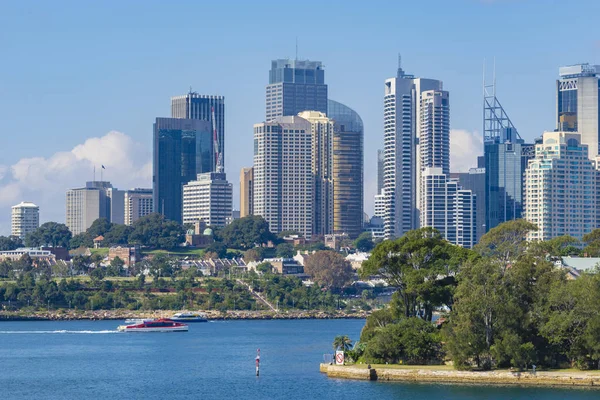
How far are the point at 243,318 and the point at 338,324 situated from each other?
20.3 meters

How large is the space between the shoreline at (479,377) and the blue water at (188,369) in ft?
3.09

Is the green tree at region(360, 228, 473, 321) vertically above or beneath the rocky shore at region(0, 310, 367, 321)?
above

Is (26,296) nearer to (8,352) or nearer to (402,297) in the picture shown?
(8,352)

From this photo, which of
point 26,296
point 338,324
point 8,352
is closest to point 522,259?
point 8,352

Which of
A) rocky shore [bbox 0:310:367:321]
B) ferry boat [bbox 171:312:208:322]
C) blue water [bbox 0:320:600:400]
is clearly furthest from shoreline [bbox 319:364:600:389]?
rocky shore [bbox 0:310:367:321]

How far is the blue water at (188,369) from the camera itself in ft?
276

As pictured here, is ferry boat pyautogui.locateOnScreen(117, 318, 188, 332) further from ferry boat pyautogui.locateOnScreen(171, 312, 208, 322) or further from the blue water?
ferry boat pyautogui.locateOnScreen(171, 312, 208, 322)

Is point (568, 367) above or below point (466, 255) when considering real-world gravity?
below

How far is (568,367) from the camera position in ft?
287

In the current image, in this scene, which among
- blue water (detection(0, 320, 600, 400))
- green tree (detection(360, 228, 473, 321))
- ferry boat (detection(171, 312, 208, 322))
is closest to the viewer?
blue water (detection(0, 320, 600, 400))

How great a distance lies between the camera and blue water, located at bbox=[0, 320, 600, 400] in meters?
84.2

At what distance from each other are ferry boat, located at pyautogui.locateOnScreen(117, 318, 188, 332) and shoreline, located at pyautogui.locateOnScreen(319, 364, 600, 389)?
247ft

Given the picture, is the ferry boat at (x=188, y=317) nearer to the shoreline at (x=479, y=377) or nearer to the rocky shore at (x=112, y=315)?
the rocky shore at (x=112, y=315)

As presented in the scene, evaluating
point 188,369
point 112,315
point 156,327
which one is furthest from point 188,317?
point 188,369
